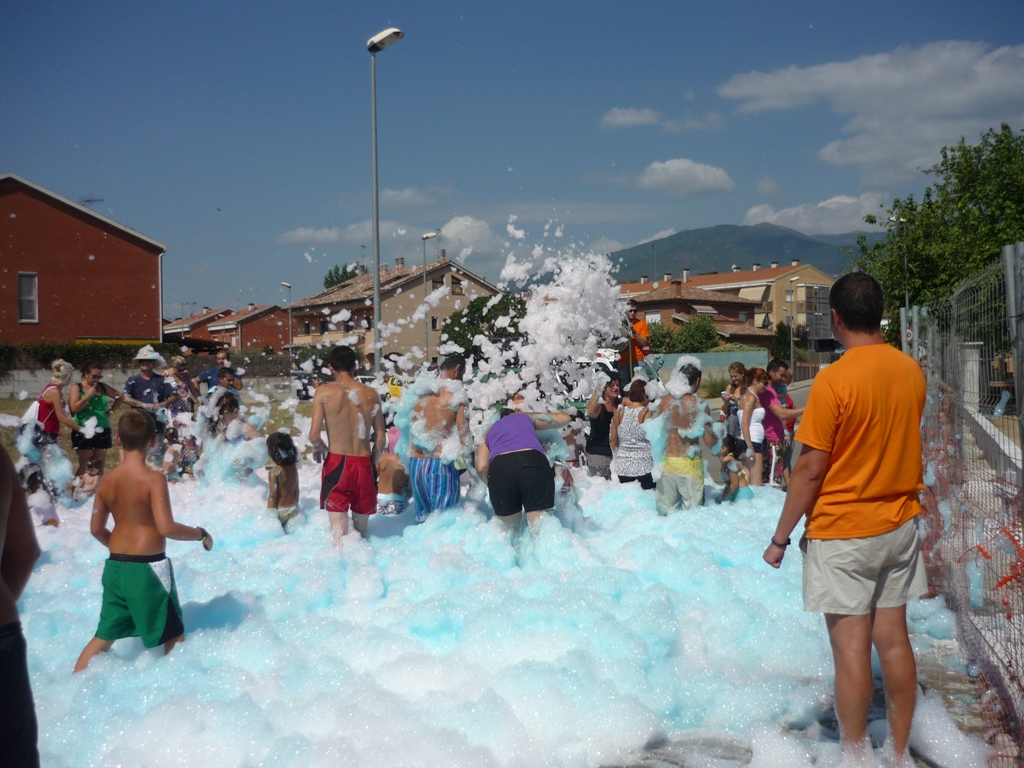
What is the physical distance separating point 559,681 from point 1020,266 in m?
2.96

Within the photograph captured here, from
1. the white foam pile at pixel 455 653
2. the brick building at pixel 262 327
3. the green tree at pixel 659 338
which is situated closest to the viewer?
the white foam pile at pixel 455 653

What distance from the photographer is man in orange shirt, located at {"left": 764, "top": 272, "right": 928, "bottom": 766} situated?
11.0 ft

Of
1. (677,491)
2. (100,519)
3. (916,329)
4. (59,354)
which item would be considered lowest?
(677,491)

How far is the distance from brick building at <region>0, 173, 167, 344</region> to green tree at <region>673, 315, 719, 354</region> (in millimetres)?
35465

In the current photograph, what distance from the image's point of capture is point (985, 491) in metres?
4.62

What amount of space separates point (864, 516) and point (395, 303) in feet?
99.6

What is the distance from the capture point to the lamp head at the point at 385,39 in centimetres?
1276

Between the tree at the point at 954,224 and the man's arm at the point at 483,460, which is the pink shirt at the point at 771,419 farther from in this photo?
the tree at the point at 954,224

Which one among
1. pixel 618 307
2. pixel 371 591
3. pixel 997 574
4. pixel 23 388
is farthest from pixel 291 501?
pixel 23 388

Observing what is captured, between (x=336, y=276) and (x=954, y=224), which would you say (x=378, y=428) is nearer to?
(x=954, y=224)

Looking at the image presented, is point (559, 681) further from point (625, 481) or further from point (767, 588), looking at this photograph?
point (625, 481)

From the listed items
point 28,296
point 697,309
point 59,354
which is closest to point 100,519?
point 59,354

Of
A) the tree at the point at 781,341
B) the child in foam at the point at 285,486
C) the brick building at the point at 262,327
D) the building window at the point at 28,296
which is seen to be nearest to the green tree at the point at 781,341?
the tree at the point at 781,341

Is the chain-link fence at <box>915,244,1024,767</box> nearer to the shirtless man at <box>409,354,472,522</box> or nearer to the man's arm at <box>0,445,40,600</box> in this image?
the man's arm at <box>0,445,40,600</box>
